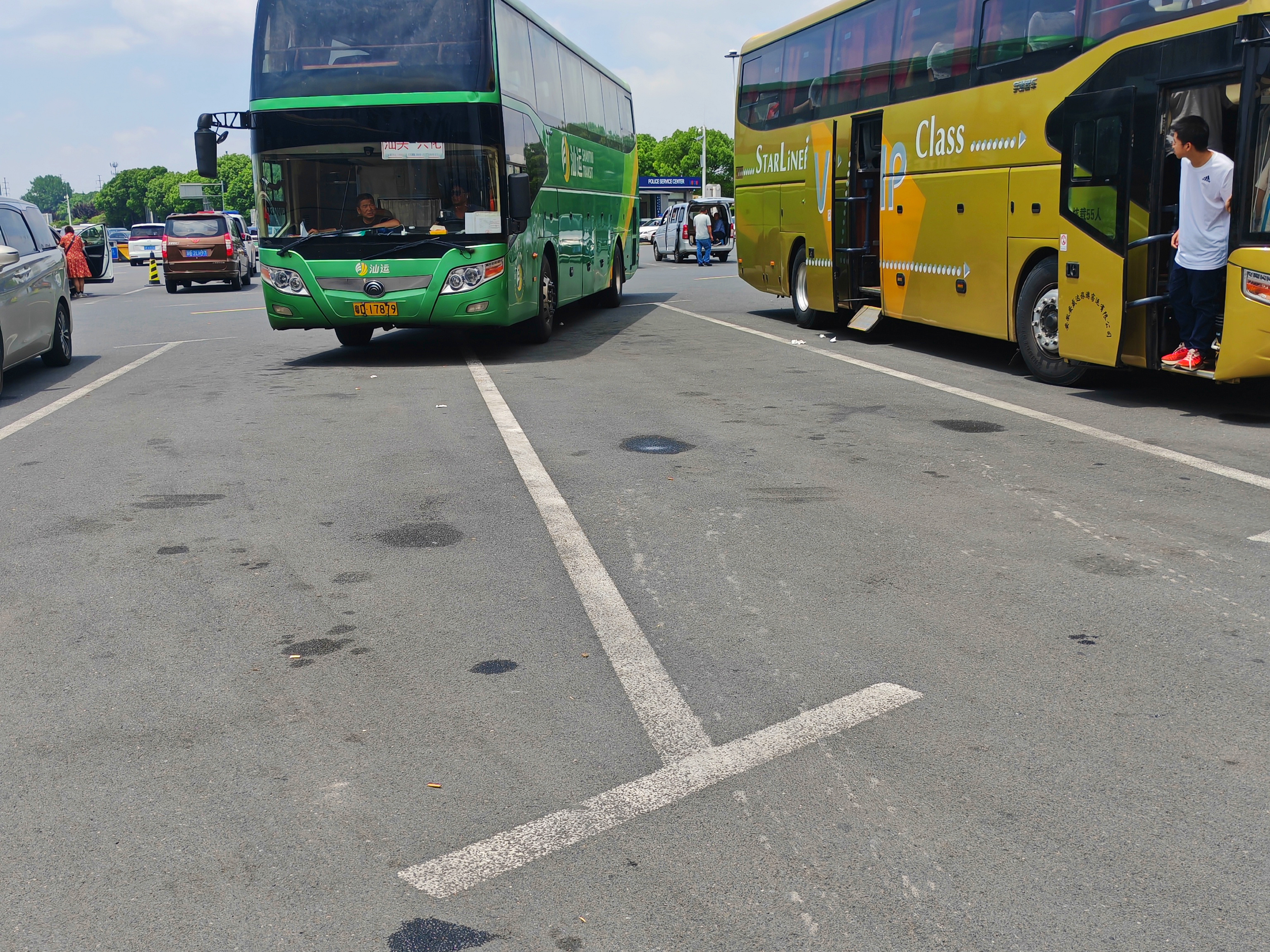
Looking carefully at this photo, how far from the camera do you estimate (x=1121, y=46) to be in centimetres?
979

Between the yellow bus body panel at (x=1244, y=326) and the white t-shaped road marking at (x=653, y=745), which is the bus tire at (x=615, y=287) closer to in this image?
the yellow bus body panel at (x=1244, y=326)

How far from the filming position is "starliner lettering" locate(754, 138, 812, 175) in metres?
16.5

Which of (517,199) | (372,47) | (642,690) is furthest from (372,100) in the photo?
(642,690)

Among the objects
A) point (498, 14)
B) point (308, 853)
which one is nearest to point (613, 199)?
point (498, 14)

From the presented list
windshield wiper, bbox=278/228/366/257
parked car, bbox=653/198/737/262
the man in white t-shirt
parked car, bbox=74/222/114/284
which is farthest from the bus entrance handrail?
parked car, bbox=74/222/114/284

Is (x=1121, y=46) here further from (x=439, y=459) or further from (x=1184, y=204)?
(x=439, y=459)

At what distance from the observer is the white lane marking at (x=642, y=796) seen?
3057 millimetres

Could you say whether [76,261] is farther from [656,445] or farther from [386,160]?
A: [656,445]

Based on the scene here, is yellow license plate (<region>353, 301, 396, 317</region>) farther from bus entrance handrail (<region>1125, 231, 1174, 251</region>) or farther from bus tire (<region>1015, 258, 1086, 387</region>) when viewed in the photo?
bus entrance handrail (<region>1125, 231, 1174, 251</region>)

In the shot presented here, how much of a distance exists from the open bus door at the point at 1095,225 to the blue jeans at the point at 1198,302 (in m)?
0.27

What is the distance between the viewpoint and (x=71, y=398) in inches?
467

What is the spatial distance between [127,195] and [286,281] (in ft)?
631

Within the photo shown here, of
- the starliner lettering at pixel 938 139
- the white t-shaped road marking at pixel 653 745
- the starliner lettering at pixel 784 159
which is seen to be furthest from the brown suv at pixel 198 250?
the white t-shaped road marking at pixel 653 745

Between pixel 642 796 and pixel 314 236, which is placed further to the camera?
pixel 314 236
